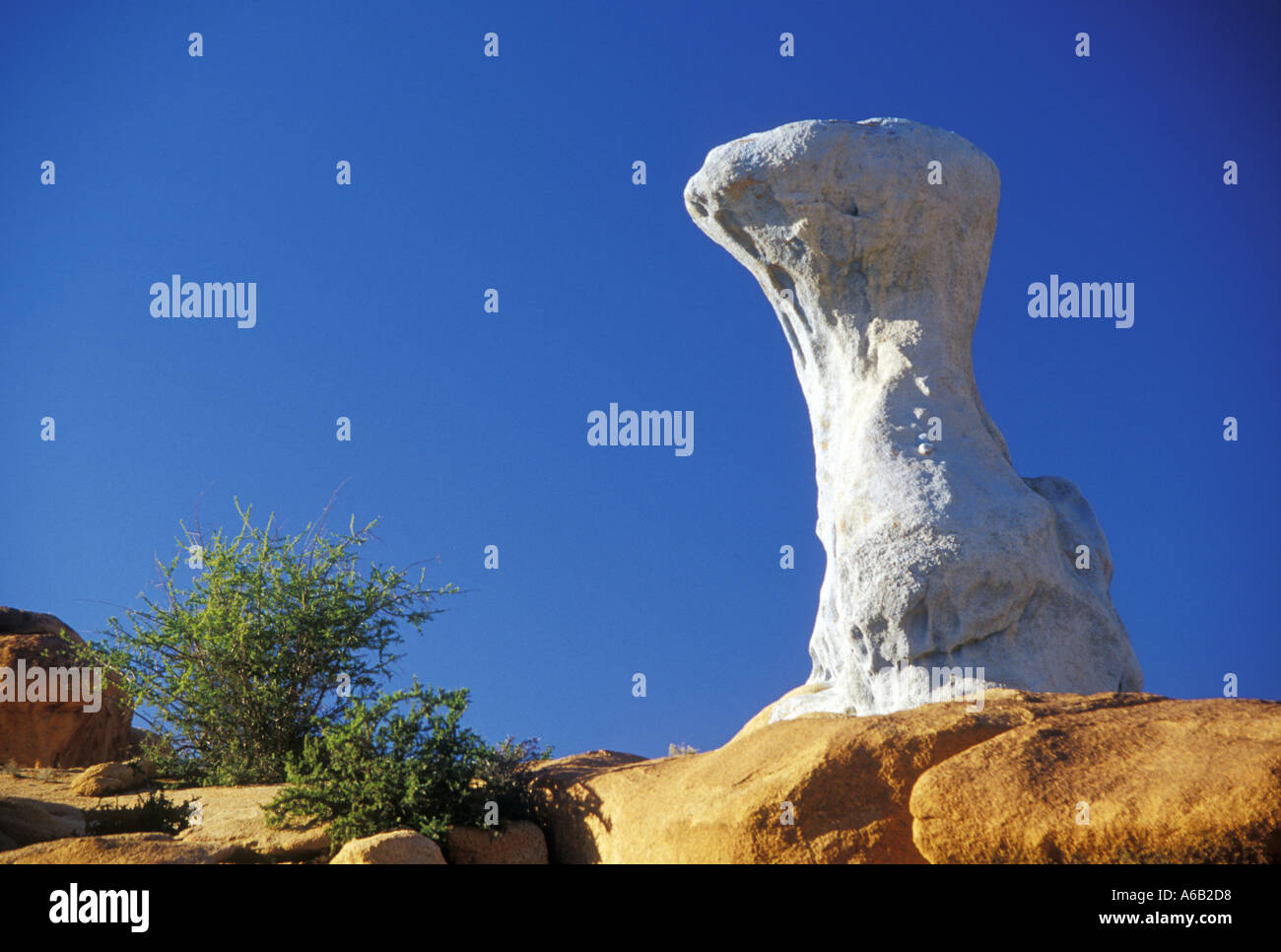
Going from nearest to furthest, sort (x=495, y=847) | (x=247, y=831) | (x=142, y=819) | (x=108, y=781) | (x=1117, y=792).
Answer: (x=1117, y=792) → (x=495, y=847) → (x=247, y=831) → (x=142, y=819) → (x=108, y=781)

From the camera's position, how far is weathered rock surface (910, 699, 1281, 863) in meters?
6.20

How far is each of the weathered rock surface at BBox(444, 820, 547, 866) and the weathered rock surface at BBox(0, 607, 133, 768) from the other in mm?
7988

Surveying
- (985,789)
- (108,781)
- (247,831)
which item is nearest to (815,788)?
(985,789)

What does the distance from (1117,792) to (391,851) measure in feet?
15.2

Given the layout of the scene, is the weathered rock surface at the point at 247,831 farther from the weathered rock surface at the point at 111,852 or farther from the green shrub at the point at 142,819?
the weathered rock surface at the point at 111,852

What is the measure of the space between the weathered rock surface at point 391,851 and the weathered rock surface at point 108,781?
575 cm

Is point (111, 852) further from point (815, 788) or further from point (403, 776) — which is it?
point (815, 788)

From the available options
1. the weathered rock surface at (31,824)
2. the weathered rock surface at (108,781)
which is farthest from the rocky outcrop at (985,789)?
the weathered rock surface at (108,781)

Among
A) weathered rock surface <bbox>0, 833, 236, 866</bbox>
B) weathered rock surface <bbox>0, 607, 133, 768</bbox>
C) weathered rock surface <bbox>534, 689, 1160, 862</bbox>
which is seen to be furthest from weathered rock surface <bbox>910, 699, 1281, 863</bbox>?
weathered rock surface <bbox>0, 607, 133, 768</bbox>

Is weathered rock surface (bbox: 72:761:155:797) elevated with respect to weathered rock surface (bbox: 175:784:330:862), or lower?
elevated

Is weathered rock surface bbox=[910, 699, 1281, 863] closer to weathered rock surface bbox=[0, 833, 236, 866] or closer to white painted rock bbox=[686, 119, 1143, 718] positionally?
white painted rock bbox=[686, 119, 1143, 718]

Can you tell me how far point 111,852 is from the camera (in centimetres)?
784
